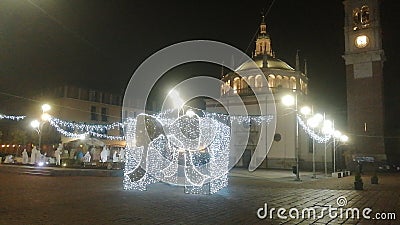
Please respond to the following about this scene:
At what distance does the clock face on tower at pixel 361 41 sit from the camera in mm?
48031

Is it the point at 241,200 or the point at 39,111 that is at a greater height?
the point at 39,111

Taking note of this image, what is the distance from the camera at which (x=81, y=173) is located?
22.8m

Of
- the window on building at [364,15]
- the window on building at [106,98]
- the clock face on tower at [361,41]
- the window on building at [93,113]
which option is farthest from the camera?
the window on building at [106,98]

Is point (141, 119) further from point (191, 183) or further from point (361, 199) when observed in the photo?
point (361, 199)

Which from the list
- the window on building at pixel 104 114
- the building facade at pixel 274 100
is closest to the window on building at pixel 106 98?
the window on building at pixel 104 114

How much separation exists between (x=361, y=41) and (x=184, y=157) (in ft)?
129

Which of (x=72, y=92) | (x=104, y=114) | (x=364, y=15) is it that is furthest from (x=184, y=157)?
(x=364, y=15)

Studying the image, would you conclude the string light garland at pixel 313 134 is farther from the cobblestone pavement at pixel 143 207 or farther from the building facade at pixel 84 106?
the building facade at pixel 84 106

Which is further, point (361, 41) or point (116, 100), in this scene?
point (116, 100)

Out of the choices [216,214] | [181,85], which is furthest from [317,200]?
[181,85]

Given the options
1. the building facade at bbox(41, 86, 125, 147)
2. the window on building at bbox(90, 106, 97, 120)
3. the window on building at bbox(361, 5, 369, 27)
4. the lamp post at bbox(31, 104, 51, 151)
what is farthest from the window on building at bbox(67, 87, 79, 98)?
the window on building at bbox(361, 5, 369, 27)

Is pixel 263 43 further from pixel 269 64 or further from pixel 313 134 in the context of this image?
pixel 313 134

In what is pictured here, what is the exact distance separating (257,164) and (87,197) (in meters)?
33.0

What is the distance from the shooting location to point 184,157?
53.7 ft
